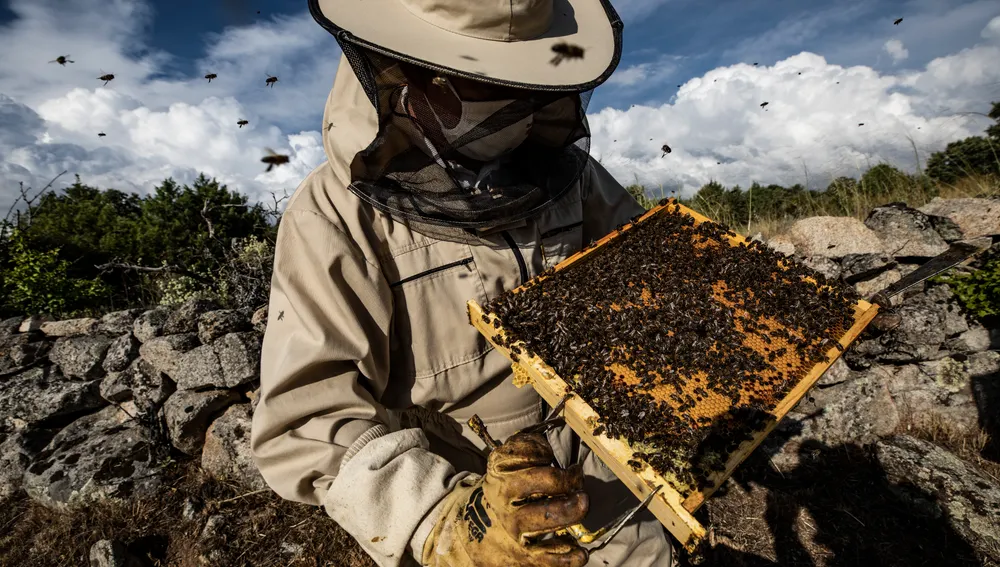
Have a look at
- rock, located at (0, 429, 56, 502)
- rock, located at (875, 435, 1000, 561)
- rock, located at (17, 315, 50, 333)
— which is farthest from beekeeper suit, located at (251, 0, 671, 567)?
rock, located at (17, 315, 50, 333)

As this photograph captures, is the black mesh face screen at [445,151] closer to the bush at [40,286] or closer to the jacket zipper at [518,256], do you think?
the jacket zipper at [518,256]

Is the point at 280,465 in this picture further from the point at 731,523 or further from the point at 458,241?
the point at 731,523

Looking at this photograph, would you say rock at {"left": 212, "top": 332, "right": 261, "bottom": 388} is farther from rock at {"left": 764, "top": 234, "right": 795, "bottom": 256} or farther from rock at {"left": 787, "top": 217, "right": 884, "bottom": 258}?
rock at {"left": 787, "top": 217, "right": 884, "bottom": 258}

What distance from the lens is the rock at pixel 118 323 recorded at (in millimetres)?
6105

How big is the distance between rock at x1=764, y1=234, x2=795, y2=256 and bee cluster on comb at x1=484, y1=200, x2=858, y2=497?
3541 mm

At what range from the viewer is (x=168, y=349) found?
17.7 ft

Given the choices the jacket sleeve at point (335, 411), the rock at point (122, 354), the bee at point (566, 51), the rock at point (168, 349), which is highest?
the bee at point (566, 51)

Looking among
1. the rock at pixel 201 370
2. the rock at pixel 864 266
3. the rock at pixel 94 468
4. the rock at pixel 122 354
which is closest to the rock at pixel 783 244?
the rock at pixel 864 266

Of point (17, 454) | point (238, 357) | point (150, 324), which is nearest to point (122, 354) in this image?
point (150, 324)

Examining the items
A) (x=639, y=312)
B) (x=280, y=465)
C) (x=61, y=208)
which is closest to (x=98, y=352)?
(x=280, y=465)

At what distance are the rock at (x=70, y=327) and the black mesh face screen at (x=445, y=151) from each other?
20.9ft

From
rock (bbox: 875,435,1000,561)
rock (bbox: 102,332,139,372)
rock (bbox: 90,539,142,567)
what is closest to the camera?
rock (bbox: 875,435,1000,561)

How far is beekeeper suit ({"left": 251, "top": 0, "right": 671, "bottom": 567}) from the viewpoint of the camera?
1.96 m

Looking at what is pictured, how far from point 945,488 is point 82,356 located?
30.7 feet
